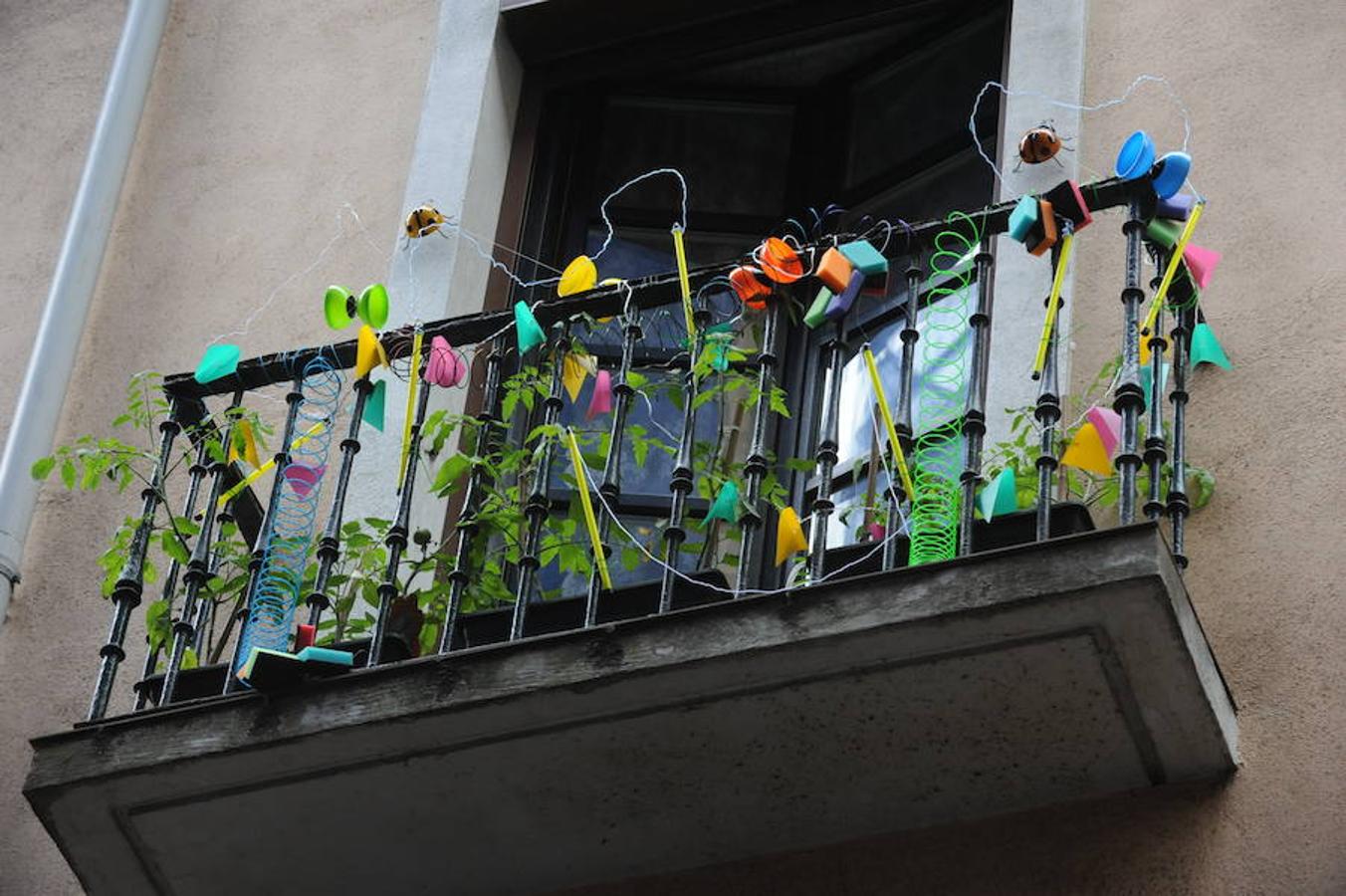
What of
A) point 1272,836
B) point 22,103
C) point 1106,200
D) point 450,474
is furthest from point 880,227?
point 22,103

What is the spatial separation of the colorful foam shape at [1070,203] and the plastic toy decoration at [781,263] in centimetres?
64

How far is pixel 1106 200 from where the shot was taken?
5.89 m

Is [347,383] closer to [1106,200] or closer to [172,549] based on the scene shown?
[172,549]

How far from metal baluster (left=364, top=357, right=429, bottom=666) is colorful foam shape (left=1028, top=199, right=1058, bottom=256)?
1.58 m

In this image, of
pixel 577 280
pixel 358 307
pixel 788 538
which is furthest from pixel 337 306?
pixel 788 538

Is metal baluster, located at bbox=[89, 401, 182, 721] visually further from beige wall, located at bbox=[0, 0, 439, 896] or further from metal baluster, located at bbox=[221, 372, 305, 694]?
beige wall, located at bbox=[0, 0, 439, 896]

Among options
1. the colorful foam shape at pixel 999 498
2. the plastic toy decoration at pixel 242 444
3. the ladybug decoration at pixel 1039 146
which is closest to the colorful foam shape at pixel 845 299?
the colorful foam shape at pixel 999 498

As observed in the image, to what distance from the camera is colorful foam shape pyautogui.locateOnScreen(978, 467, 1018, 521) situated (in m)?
5.55

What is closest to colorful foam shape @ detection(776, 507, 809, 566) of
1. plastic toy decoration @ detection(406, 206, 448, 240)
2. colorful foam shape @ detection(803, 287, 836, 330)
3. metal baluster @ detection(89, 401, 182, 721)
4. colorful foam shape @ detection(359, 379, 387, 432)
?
colorful foam shape @ detection(803, 287, 836, 330)

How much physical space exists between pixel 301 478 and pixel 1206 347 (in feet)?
7.52

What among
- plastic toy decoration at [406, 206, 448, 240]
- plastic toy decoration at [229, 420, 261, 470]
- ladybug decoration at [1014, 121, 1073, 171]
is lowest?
plastic toy decoration at [229, 420, 261, 470]

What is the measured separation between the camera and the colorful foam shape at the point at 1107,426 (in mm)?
5617

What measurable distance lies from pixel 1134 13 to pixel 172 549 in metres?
3.11

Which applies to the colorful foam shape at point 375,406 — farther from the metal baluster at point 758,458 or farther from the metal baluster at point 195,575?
the metal baluster at point 758,458
